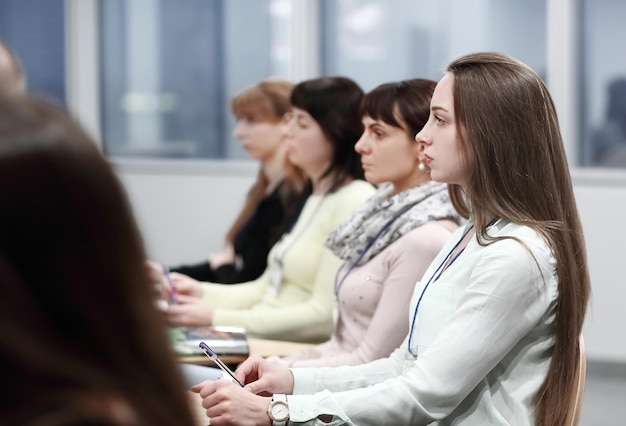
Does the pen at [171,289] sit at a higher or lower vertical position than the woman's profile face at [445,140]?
lower

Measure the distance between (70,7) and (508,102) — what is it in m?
4.67

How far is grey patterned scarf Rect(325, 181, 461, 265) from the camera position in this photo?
222cm

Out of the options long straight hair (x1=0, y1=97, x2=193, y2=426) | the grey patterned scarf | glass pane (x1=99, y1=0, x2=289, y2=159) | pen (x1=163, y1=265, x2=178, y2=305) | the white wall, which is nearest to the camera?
long straight hair (x1=0, y1=97, x2=193, y2=426)

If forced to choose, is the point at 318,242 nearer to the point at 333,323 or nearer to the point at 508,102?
the point at 333,323

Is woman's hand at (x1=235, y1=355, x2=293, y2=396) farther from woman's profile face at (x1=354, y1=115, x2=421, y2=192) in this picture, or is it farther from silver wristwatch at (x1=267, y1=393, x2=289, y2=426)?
woman's profile face at (x1=354, y1=115, x2=421, y2=192)

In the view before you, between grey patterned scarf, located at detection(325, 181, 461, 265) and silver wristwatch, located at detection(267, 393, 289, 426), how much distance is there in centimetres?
72

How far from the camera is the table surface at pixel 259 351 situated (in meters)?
2.23

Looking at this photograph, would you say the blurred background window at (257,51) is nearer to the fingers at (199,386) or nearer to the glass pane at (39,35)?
the glass pane at (39,35)

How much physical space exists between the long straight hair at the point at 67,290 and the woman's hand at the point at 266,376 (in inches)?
45.7

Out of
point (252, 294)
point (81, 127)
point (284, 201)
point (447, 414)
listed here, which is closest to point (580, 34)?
point (284, 201)

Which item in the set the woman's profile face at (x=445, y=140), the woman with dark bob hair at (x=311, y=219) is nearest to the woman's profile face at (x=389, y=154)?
the woman with dark bob hair at (x=311, y=219)

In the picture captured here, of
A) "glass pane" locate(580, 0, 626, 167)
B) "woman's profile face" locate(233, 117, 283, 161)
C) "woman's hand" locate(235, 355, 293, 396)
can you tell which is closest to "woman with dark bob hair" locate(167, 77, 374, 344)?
"woman's profile face" locate(233, 117, 283, 161)

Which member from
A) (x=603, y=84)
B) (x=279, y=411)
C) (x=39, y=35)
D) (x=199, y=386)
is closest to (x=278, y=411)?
(x=279, y=411)

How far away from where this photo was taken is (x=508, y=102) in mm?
1648
